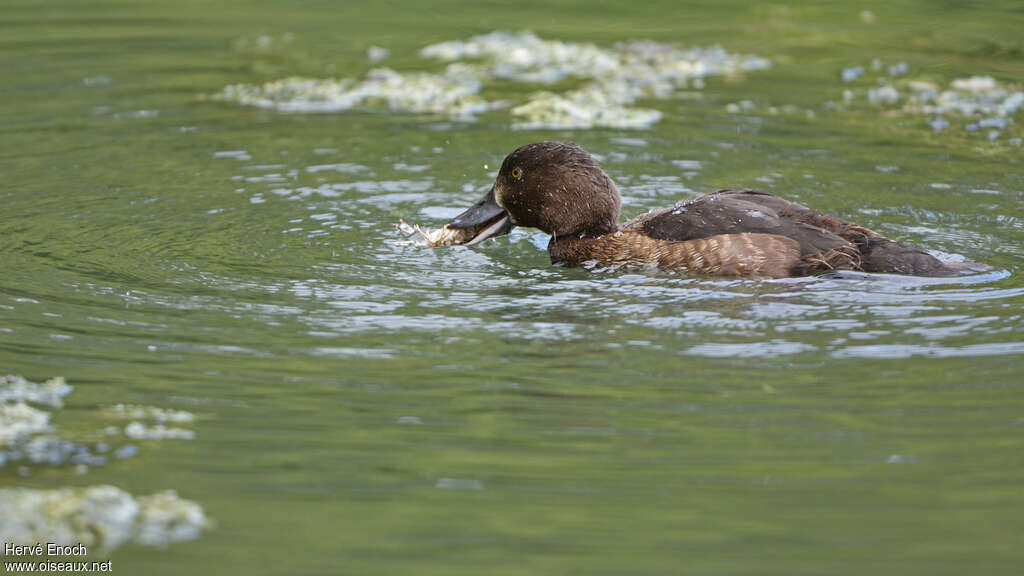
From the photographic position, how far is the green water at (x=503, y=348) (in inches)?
163

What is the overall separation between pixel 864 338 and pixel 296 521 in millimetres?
2938

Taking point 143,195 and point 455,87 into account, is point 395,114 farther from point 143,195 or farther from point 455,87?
point 143,195

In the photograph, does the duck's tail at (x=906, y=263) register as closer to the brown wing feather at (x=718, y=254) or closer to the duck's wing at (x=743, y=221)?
the duck's wing at (x=743, y=221)

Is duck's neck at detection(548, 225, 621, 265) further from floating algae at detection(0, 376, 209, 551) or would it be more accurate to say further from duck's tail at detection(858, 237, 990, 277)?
floating algae at detection(0, 376, 209, 551)

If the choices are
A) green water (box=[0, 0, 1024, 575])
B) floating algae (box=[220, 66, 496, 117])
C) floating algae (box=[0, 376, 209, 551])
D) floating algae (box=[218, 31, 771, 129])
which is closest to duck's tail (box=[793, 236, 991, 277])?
green water (box=[0, 0, 1024, 575])

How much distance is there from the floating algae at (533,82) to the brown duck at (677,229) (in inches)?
100

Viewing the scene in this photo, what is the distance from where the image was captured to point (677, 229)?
7207mm

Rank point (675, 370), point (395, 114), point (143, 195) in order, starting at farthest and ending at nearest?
point (395, 114) → point (143, 195) → point (675, 370)

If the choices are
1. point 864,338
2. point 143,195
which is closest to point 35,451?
point 864,338

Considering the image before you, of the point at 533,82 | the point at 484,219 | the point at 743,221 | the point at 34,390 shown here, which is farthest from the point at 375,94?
the point at 34,390

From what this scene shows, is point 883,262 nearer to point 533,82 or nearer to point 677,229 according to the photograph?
point 677,229

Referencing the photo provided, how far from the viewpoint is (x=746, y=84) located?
1161cm

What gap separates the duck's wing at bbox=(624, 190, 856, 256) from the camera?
7004mm

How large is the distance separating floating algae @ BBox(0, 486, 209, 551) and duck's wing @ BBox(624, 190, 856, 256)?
3.71 metres
